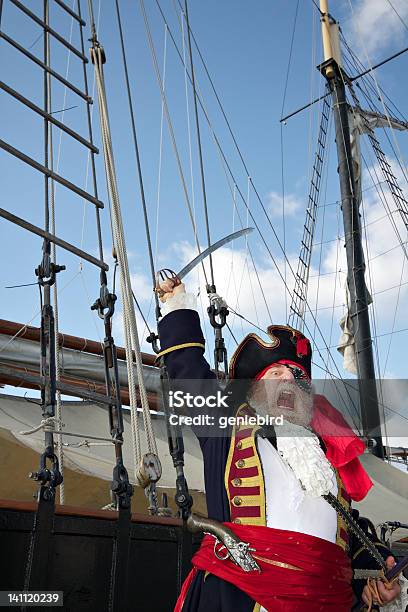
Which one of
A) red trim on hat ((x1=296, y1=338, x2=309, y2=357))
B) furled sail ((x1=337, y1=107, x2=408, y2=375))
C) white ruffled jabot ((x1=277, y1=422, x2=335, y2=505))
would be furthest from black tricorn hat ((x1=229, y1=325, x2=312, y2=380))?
furled sail ((x1=337, y1=107, x2=408, y2=375))

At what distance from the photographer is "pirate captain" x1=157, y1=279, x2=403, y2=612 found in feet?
5.34

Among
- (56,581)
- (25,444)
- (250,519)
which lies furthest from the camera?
(25,444)

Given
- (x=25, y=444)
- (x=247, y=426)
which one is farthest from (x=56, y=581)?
(x=25, y=444)

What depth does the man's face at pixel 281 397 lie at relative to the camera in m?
1.96

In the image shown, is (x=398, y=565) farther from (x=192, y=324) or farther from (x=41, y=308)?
(x=41, y=308)

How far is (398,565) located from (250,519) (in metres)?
0.49

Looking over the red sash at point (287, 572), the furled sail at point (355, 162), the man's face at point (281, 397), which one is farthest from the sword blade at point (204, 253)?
the furled sail at point (355, 162)

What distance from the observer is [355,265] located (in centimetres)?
1017

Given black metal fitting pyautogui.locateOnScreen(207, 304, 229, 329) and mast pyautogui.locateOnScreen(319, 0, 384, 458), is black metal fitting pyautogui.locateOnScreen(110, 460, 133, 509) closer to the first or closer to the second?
black metal fitting pyautogui.locateOnScreen(207, 304, 229, 329)

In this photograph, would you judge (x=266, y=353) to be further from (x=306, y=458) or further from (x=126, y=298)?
(x=126, y=298)

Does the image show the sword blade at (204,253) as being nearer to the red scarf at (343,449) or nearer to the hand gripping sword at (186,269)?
the hand gripping sword at (186,269)

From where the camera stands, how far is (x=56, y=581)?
74.2 inches

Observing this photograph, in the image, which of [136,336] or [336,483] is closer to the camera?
[336,483]

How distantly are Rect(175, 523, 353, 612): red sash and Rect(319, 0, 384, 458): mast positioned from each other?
26.4 ft
